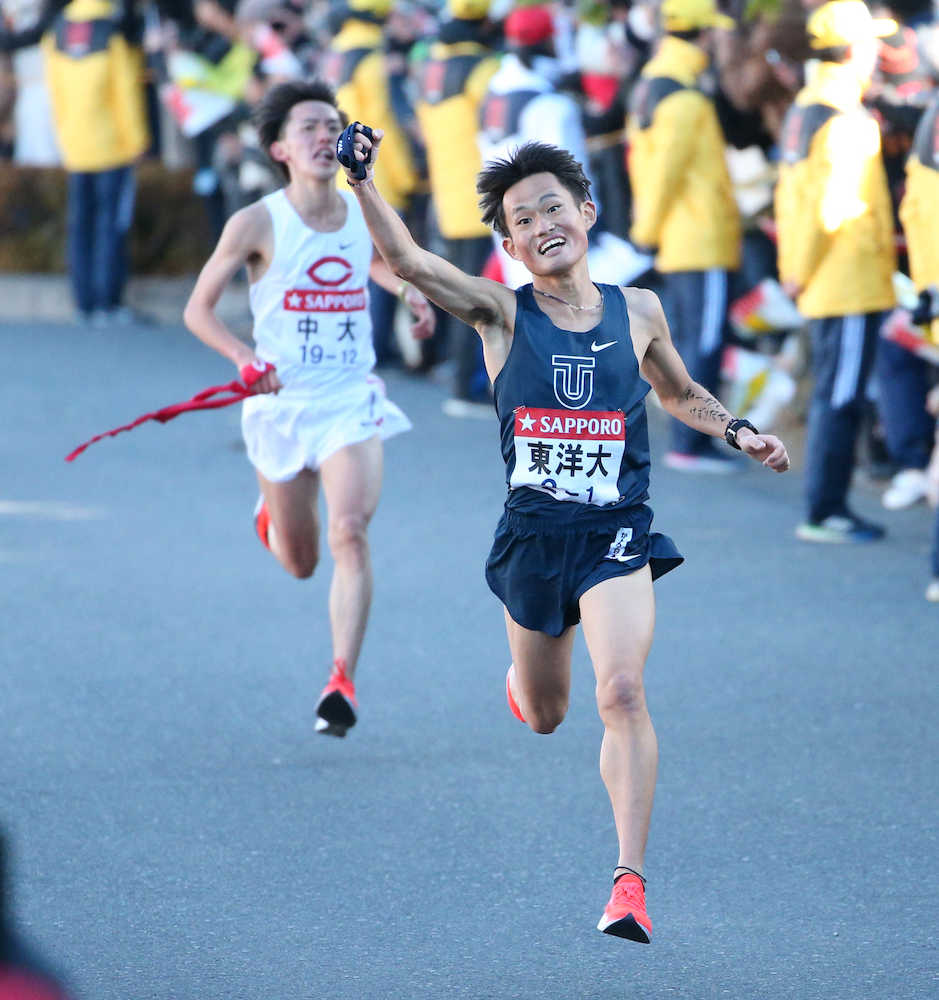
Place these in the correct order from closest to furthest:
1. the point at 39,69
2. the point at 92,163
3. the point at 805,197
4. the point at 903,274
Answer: the point at 805,197, the point at 903,274, the point at 92,163, the point at 39,69

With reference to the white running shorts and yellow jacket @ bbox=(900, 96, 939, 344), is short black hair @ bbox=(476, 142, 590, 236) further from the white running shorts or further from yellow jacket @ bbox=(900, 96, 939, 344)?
yellow jacket @ bbox=(900, 96, 939, 344)

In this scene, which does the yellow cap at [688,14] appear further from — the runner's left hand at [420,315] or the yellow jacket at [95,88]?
the yellow jacket at [95,88]

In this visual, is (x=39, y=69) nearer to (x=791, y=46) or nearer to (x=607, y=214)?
(x=607, y=214)

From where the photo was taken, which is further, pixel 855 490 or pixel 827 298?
pixel 855 490

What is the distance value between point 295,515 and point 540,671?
2006 mm

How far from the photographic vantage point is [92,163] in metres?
15.1

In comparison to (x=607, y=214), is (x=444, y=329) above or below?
below

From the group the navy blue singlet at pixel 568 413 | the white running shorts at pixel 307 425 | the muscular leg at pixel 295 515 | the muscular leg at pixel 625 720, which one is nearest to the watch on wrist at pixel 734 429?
the navy blue singlet at pixel 568 413

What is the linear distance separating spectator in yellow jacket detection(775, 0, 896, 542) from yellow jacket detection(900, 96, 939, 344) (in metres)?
0.57

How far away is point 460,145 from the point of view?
12.1 meters

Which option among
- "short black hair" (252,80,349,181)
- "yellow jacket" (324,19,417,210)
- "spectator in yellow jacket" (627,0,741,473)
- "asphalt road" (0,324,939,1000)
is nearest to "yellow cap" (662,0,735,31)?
"spectator in yellow jacket" (627,0,741,473)

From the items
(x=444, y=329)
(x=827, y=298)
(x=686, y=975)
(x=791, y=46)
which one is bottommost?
(x=444, y=329)

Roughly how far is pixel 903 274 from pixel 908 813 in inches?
180

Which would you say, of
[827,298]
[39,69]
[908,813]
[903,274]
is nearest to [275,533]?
[908,813]
